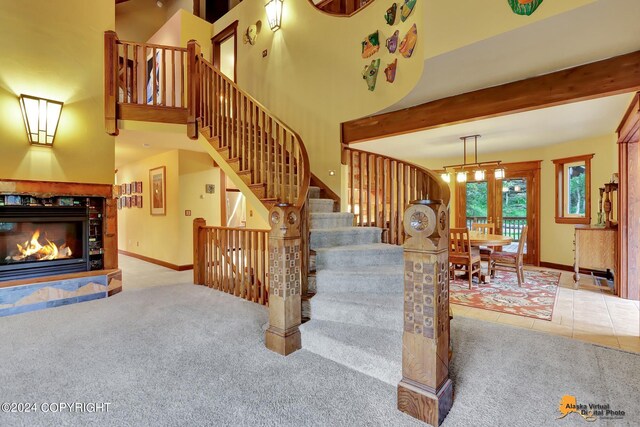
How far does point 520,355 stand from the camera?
2395mm

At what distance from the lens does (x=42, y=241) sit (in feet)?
12.8

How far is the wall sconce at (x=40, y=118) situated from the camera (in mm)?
3514

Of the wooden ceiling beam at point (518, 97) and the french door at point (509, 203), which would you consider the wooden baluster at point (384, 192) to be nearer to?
the wooden ceiling beam at point (518, 97)

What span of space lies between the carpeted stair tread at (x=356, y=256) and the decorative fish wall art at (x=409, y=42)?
7.09 feet

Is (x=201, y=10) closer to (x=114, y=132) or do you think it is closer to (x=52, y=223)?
(x=114, y=132)

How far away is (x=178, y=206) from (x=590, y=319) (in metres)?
6.45

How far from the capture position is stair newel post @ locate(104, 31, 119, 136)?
414cm

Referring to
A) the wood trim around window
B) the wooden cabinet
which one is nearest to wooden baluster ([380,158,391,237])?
the wooden cabinet

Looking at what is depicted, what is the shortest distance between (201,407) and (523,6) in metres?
3.39

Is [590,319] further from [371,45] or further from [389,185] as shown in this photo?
[371,45]

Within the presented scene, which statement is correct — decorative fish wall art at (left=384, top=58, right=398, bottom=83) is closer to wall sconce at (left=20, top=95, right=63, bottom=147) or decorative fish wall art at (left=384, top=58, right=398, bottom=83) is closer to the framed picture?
wall sconce at (left=20, top=95, right=63, bottom=147)

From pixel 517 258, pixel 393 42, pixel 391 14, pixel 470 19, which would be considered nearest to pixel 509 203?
pixel 517 258

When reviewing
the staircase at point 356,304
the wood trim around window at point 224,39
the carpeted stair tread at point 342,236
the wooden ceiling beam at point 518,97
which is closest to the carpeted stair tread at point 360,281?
the staircase at point 356,304

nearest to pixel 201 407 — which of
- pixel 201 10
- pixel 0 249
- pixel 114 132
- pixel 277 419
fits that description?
pixel 277 419
